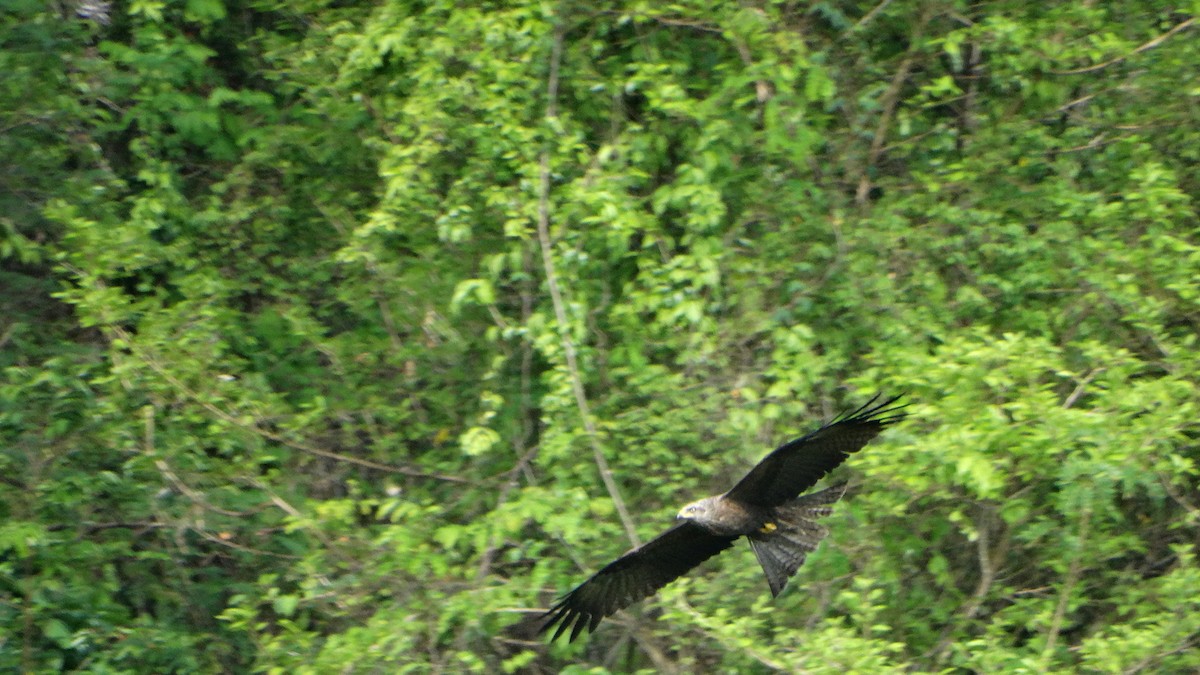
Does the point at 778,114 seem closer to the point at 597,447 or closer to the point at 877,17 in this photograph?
the point at 877,17

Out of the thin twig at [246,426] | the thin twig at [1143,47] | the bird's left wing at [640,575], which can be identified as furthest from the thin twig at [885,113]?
the thin twig at [246,426]

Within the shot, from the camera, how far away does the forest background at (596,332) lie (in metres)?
5.91

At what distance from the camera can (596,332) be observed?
256 inches

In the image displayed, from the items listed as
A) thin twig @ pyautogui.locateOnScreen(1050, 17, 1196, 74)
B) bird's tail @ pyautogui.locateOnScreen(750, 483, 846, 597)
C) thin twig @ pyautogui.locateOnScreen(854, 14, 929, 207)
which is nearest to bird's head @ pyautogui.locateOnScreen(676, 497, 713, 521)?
bird's tail @ pyautogui.locateOnScreen(750, 483, 846, 597)

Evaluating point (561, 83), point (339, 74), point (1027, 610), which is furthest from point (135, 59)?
point (1027, 610)

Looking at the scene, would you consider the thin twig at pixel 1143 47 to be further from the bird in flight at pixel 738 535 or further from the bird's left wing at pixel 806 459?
the bird's left wing at pixel 806 459

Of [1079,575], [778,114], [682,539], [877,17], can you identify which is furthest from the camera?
[877,17]

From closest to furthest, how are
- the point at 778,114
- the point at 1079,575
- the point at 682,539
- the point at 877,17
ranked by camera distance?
the point at 682,539, the point at 1079,575, the point at 778,114, the point at 877,17

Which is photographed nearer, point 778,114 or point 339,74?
point 778,114

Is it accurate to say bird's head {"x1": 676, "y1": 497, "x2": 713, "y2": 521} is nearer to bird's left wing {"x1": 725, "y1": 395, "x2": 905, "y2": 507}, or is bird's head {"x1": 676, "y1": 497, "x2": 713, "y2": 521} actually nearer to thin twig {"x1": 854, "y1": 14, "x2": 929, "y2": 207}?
bird's left wing {"x1": 725, "y1": 395, "x2": 905, "y2": 507}

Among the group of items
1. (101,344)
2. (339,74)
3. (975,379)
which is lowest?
(101,344)

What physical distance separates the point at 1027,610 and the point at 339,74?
404 centimetres

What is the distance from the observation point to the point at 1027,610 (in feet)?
19.1

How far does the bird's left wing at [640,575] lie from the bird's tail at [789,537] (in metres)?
0.15
